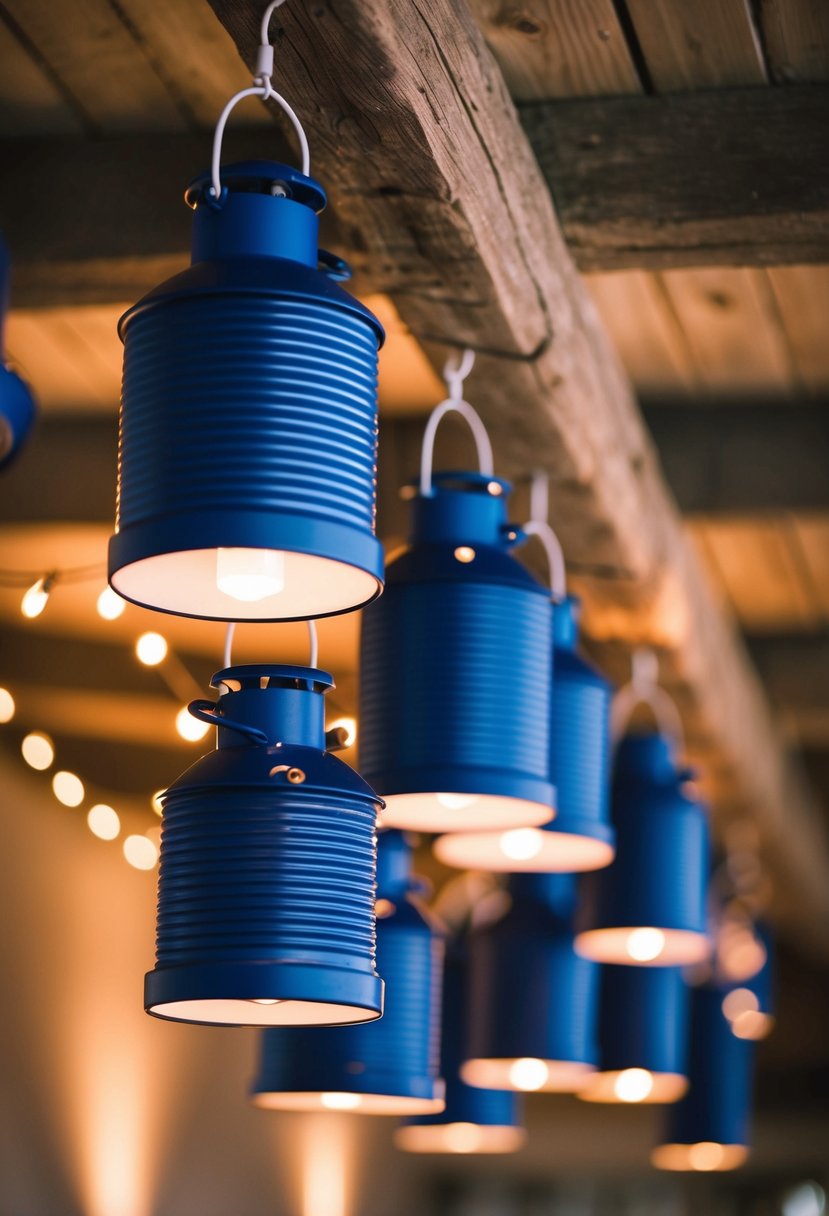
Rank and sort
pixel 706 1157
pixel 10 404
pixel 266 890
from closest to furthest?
1. pixel 266 890
2. pixel 10 404
3. pixel 706 1157

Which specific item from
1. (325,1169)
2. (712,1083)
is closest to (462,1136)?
(712,1083)

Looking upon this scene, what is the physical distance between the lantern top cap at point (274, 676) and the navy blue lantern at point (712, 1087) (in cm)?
225

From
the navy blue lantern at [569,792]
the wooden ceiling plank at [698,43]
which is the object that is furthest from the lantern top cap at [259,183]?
the navy blue lantern at [569,792]

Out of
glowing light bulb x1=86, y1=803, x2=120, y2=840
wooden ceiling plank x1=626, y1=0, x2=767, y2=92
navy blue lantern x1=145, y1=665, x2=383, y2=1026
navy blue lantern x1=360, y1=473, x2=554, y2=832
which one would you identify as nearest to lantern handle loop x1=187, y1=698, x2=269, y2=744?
navy blue lantern x1=145, y1=665, x2=383, y2=1026

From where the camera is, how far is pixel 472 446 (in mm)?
2646

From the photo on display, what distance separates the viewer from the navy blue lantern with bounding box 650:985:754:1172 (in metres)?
3.47

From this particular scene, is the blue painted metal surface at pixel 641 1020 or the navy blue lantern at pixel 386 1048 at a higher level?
the blue painted metal surface at pixel 641 1020

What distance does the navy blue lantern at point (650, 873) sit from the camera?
99.7 inches

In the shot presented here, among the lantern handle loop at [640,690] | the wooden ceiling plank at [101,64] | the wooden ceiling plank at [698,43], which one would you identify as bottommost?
the lantern handle loop at [640,690]

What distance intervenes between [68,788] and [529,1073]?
1.20 m

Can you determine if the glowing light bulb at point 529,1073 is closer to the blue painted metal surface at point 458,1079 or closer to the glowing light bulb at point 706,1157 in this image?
the blue painted metal surface at point 458,1079

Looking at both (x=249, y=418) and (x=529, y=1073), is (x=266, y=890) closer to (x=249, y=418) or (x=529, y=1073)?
(x=249, y=418)

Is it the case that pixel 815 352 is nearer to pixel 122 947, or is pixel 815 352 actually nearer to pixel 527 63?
pixel 527 63

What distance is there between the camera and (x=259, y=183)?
1394 mm
